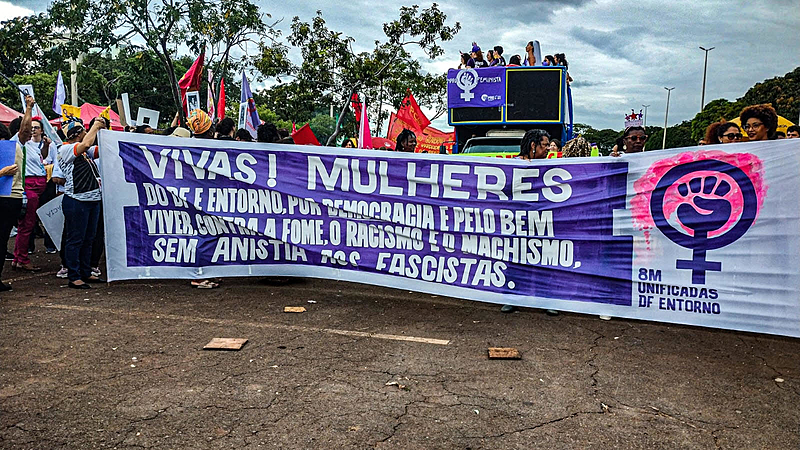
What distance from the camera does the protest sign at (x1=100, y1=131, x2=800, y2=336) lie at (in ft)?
16.2

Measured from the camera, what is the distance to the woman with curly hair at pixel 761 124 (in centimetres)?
558

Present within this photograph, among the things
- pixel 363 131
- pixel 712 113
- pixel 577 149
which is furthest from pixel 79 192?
pixel 712 113

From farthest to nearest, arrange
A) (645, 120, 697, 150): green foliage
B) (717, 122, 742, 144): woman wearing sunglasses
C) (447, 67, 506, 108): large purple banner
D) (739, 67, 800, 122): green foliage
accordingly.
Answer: (645, 120, 697, 150): green foliage < (739, 67, 800, 122): green foliage < (447, 67, 506, 108): large purple banner < (717, 122, 742, 144): woman wearing sunglasses

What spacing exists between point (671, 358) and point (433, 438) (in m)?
2.35

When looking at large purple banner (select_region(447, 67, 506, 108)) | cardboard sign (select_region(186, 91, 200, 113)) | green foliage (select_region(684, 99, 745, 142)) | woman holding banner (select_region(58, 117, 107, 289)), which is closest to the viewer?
woman holding banner (select_region(58, 117, 107, 289))

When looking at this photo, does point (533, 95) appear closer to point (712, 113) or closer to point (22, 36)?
point (22, 36)

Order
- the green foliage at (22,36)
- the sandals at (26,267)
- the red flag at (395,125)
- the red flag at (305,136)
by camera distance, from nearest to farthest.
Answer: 1. the sandals at (26,267)
2. the red flag at (305,136)
3. the green foliage at (22,36)
4. the red flag at (395,125)

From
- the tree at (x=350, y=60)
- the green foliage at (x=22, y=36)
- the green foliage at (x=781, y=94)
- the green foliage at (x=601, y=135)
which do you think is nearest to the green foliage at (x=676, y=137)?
the green foliage at (x=601, y=135)

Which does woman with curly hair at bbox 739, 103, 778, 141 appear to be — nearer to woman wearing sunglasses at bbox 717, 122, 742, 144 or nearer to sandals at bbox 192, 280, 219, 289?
woman wearing sunglasses at bbox 717, 122, 742, 144

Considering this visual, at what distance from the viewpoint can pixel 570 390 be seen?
13.0 ft

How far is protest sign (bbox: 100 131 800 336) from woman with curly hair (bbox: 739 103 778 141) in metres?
0.81

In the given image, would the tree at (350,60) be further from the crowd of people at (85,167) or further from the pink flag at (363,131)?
the crowd of people at (85,167)

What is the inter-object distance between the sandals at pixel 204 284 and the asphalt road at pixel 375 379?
665 mm

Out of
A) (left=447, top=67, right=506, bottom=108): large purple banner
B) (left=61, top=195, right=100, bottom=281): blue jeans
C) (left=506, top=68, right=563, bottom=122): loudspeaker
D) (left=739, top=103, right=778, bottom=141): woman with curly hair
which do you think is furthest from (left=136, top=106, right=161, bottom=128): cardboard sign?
(left=739, top=103, right=778, bottom=141): woman with curly hair
